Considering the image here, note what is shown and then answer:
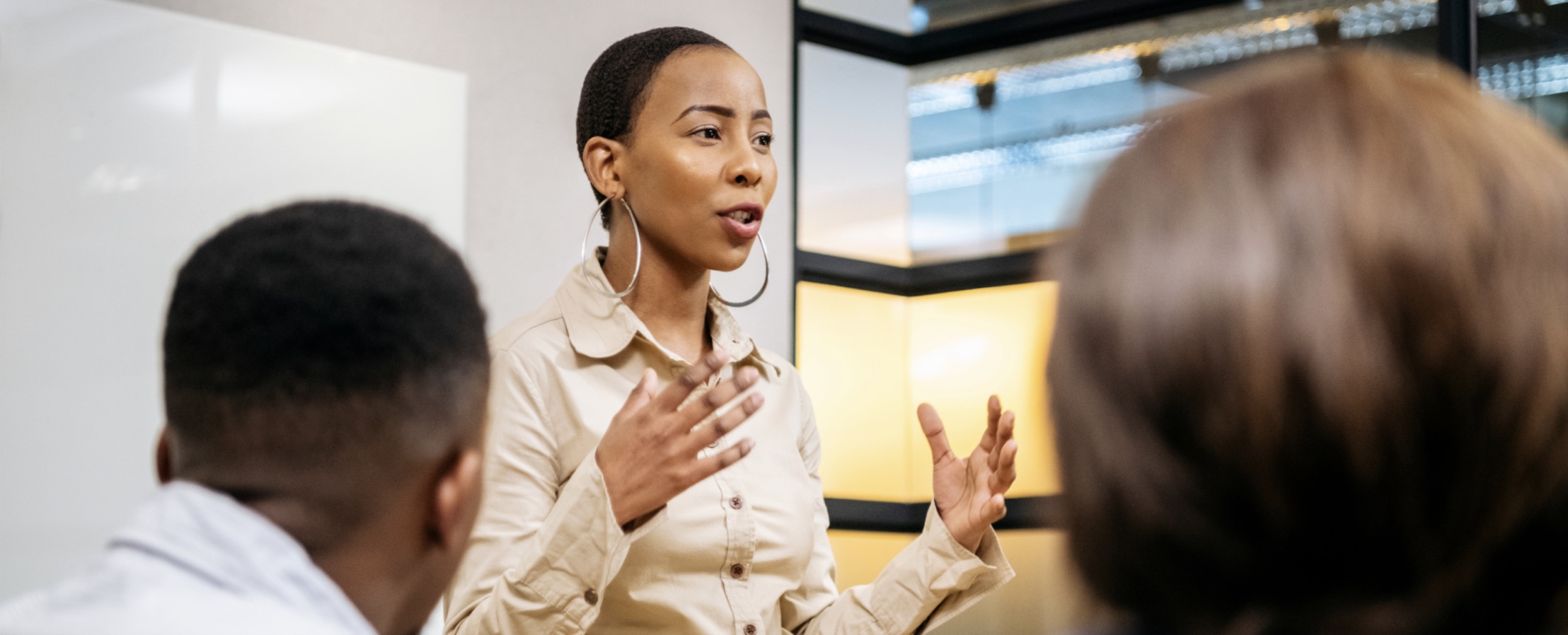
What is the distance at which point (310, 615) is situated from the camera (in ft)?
2.51

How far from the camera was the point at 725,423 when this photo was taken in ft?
4.24

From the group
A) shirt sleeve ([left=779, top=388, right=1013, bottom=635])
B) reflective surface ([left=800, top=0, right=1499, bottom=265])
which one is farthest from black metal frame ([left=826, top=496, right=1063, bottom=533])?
shirt sleeve ([left=779, top=388, right=1013, bottom=635])

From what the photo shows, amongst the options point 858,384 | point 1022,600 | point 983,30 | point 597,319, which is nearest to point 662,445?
point 597,319

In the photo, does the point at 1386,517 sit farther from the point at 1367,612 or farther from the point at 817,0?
the point at 817,0

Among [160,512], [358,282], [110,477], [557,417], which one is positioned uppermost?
[358,282]

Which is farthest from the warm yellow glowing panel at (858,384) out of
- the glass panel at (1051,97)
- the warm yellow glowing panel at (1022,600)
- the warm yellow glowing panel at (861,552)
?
the warm yellow glowing panel at (1022,600)

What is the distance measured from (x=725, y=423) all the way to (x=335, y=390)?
1.75 ft

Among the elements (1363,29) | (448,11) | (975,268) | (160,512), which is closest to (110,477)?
(448,11)

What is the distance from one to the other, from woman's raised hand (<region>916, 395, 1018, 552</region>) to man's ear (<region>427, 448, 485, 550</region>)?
0.78 m

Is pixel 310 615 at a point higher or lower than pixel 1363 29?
lower

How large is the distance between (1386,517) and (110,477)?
98.9 inches

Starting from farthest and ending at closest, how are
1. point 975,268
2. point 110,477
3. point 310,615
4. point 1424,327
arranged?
point 975,268
point 110,477
point 310,615
point 1424,327

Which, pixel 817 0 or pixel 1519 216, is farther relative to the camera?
pixel 817 0

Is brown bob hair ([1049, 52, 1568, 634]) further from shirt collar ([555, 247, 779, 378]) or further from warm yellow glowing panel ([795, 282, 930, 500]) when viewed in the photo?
warm yellow glowing panel ([795, 282, 930, 500])
